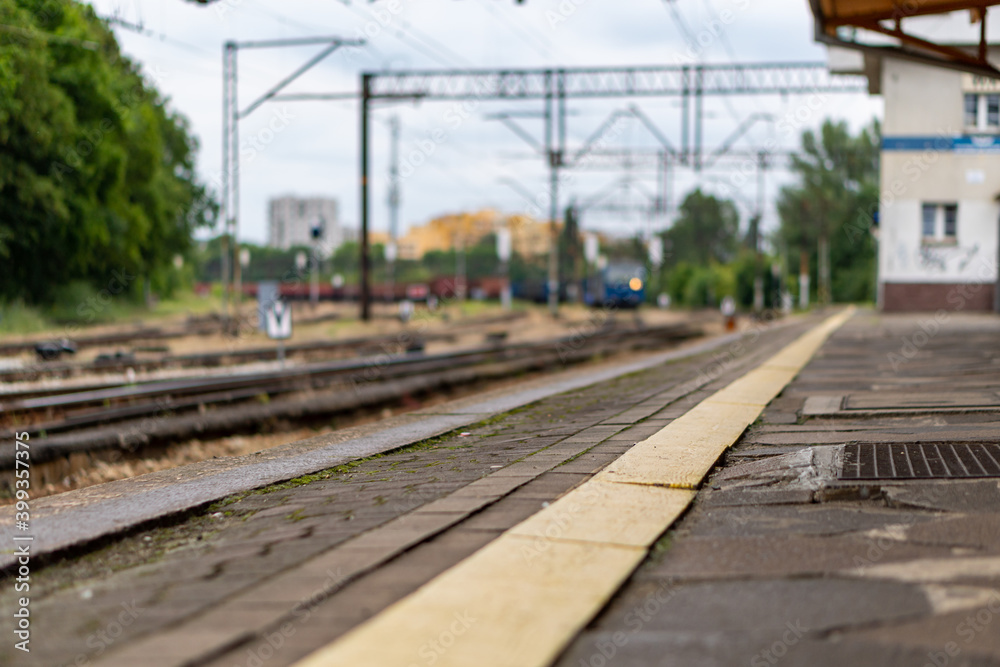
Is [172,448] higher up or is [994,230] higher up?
[994,230]

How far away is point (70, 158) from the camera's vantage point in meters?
28.1

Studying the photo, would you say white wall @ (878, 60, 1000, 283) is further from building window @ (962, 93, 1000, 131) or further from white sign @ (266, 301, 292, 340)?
white sign @ (266, 301, 292, 340)

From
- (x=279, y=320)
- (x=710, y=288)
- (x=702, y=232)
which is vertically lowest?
(x=279, y=320)

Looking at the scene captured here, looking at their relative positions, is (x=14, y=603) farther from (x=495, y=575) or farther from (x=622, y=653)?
(x=622, y=653)

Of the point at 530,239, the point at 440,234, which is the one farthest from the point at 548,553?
the point at 440,234

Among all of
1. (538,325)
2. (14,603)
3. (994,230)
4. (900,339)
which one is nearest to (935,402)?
(14,603)

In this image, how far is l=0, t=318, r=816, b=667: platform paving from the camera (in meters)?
2.61

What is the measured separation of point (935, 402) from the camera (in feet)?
23.7

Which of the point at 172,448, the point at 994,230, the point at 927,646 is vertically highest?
the point at 994,230

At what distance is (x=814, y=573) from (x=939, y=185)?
28.0 metres

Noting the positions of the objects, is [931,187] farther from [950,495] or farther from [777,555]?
[777,555]

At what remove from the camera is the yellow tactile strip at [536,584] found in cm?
248

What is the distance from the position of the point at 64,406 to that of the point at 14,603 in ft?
26.7

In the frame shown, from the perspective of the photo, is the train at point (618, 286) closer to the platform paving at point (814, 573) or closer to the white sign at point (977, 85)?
the white sign at point (977, 85)
